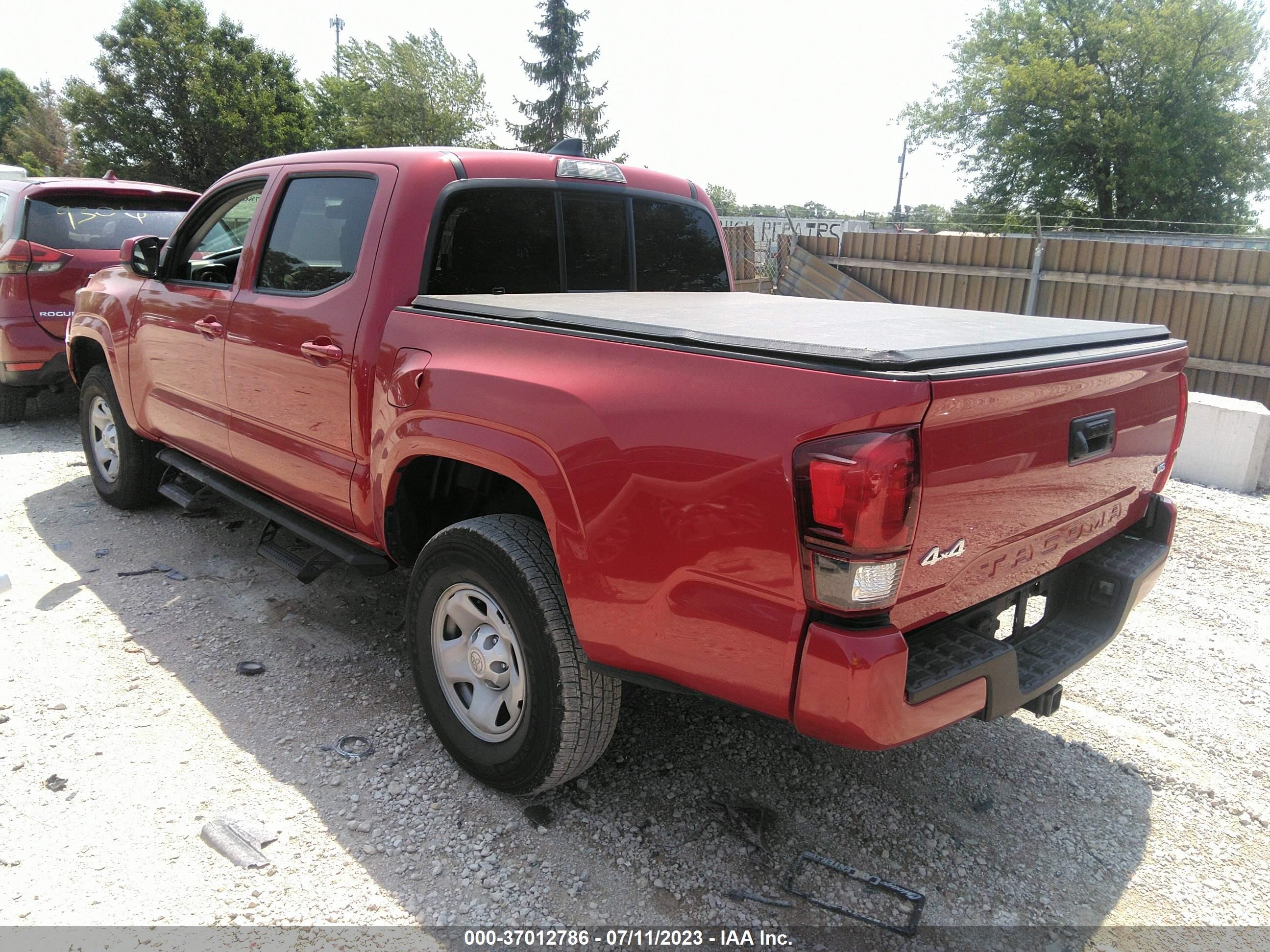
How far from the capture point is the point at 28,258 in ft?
22.4

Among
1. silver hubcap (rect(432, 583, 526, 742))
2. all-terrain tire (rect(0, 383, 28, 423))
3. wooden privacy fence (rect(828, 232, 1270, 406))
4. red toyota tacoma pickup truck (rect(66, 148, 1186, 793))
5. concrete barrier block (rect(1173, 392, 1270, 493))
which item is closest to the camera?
red toyota tacoma pickup truck (rect(66, 148, 1186, 793))

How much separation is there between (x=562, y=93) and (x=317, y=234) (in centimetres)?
3961

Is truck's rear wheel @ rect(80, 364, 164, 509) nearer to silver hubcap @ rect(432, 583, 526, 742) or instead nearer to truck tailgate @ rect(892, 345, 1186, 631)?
silver hubcap @ rect(432, 583, 526, 742)

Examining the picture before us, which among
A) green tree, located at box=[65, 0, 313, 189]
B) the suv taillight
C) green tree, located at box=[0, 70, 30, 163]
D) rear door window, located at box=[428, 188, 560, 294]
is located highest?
green tree, located at box=[0, 70, 30, 163]

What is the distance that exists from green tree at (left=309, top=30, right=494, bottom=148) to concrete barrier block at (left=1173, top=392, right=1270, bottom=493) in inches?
1379

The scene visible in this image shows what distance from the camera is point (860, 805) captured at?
2.86m

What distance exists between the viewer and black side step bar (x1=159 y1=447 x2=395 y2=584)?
3373 mm

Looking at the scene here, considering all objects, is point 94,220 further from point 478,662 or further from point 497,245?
point 478,662

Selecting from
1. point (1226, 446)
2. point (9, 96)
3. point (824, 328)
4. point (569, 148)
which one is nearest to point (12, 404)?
point (569, 148)

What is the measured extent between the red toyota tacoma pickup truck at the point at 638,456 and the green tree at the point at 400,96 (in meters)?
35.8

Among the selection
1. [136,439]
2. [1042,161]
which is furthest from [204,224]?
[1042,161]

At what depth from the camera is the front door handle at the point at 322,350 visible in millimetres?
3178

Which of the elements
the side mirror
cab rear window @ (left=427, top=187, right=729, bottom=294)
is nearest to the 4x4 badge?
cab rear window @ (left=427, top=187, right=729, bottom=294)

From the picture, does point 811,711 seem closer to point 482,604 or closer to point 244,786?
point 482,604
